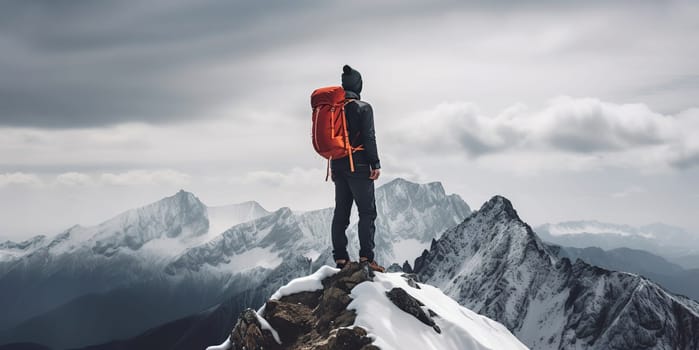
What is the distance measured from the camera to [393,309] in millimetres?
13672

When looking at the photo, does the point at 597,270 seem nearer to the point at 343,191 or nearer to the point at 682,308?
the point at 682,308

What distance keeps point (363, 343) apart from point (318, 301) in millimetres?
3245

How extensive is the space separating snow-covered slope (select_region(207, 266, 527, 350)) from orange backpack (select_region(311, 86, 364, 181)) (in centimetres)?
350

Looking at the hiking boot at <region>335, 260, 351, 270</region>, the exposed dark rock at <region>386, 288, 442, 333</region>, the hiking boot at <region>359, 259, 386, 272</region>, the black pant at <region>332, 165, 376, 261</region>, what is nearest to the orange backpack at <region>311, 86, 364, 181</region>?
the black pant at <region>332, 165, 376, 261</region>

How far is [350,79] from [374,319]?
22.6ft

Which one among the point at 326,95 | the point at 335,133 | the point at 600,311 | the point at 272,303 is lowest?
the point at 600,311

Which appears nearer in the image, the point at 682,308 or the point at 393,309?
the point at 393,309

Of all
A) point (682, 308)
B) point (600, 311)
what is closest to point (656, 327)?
point (682, 308)

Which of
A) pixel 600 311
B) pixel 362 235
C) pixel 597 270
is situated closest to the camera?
pixel 362 235

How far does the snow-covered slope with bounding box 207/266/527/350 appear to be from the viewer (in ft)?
40.7

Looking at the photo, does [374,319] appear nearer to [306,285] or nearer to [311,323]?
[311,323]

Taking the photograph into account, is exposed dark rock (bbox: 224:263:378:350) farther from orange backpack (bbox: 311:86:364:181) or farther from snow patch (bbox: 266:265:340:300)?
orange backpack (bbox: 311:86:364:181)

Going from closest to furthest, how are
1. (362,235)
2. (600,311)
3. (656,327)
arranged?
(362,235) < (656,327) < (600,311)

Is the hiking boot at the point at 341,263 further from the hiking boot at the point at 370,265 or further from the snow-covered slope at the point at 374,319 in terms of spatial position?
the hiking boot at the point at 370,265
